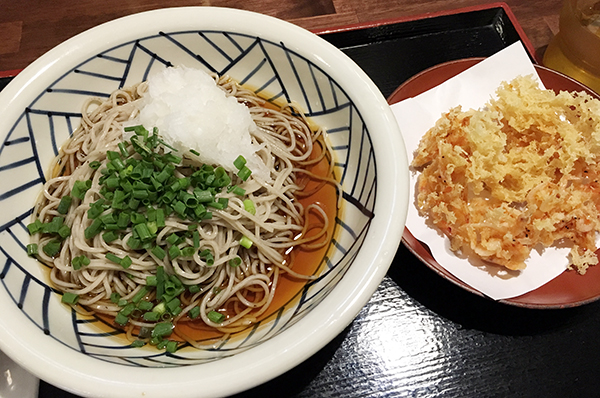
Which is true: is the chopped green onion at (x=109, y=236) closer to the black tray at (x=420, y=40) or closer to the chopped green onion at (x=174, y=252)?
the chopped green onion at (x=174, y=252)

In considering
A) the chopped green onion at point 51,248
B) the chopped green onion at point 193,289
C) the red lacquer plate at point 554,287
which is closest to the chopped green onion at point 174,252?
the chopped green onion at point 193,289

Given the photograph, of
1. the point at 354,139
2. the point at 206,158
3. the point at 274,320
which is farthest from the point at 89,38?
the point at 274,320

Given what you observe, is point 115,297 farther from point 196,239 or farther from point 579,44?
point 579,44

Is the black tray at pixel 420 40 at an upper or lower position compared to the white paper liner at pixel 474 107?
upper

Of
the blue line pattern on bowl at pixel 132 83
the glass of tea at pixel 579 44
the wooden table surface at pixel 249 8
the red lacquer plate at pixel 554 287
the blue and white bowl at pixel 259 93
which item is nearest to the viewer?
the blue and white bowl at pixel 259 93

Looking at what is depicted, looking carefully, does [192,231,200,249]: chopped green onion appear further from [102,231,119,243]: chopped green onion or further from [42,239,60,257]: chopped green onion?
[42,239,60,257]: chopped green onion

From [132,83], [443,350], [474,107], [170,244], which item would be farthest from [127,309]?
[474,107]
